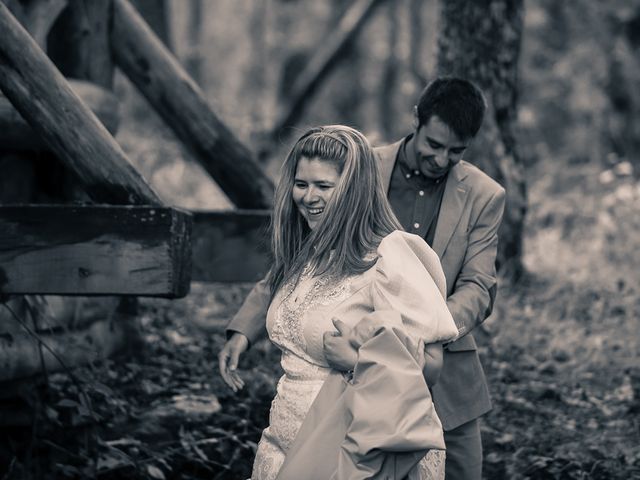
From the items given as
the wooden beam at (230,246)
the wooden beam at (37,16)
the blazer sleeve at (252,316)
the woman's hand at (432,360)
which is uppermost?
the wooden beam at (37,16)

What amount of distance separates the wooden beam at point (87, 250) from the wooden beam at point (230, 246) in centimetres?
187

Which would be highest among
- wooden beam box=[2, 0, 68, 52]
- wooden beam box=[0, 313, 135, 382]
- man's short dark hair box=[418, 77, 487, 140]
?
wooden beam box=[2, 0, 68, 52]

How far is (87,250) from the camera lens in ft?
12.9

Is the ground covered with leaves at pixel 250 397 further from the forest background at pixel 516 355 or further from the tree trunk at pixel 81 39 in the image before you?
the tree trunk at pixel 81 39

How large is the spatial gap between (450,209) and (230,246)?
7.64ft

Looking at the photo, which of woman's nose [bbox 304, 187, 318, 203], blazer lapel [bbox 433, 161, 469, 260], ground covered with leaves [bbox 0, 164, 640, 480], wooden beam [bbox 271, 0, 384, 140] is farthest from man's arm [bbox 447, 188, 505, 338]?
wooden beam [bbox 271, 0, 384, 140]

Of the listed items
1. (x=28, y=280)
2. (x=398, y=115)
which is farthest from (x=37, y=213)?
(x=398, y=115)

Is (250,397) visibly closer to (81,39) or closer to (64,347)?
(64,347)

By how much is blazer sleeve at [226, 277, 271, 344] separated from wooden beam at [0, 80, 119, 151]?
1.70m

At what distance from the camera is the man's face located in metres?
3.89

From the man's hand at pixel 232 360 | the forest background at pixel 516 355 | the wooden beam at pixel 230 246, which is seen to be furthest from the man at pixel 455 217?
the wooden beam at pixel 230 246

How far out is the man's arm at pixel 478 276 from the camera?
3547 mm

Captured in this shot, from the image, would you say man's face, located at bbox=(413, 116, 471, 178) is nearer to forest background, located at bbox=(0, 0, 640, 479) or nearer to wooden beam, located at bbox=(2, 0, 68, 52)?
forest background, located at bbox=(0, 0, 640, 479)

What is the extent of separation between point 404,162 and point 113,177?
4.30 ft
